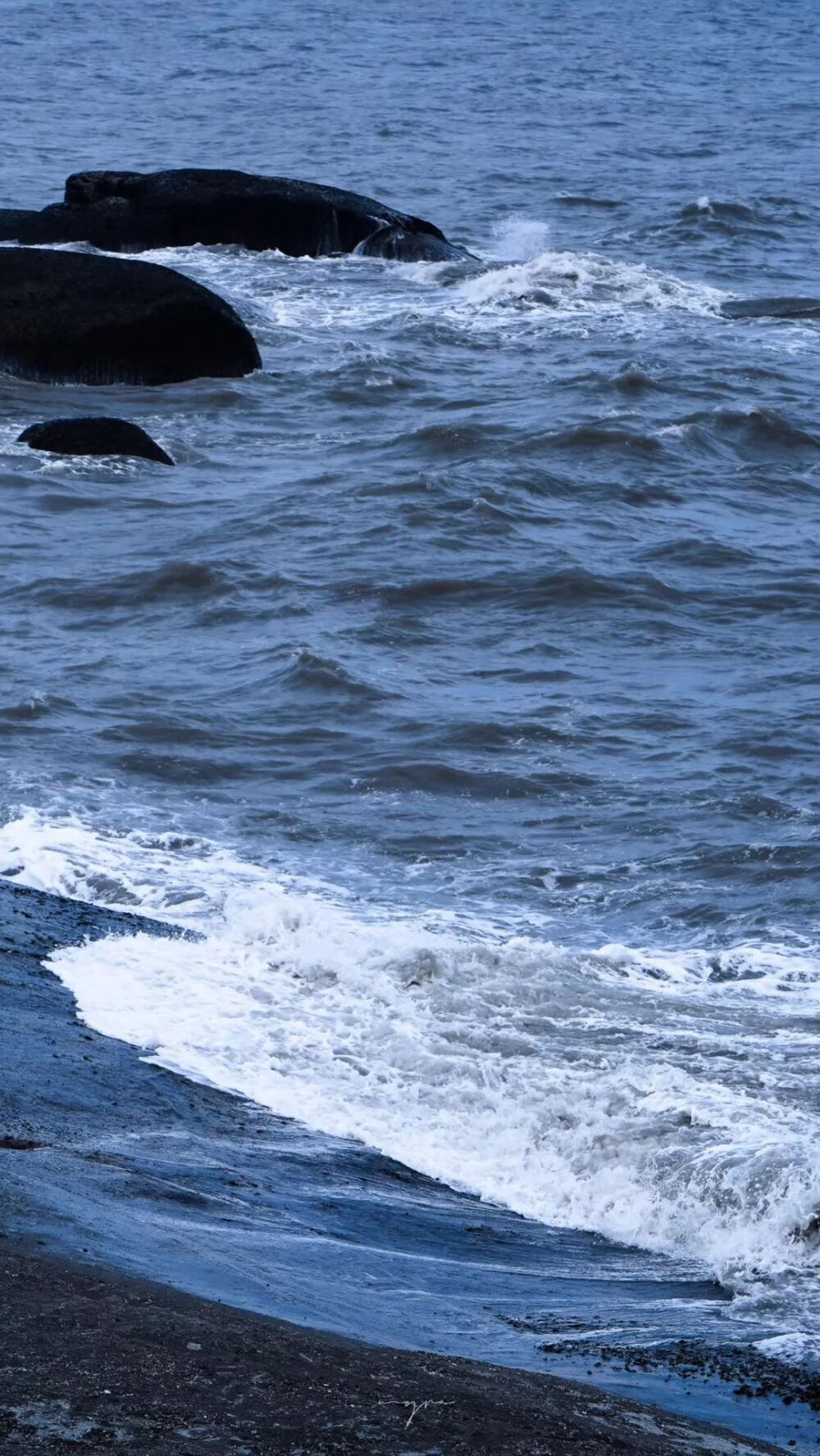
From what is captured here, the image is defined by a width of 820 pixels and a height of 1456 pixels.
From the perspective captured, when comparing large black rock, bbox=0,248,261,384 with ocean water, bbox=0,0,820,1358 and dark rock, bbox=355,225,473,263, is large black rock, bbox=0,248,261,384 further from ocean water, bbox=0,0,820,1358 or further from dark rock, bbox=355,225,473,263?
dark rock, bbox=355,225,473,263

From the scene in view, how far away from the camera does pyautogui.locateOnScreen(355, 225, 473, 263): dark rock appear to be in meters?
27.8

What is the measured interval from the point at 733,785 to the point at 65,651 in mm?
5009

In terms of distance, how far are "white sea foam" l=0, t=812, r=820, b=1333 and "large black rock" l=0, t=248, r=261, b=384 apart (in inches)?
423

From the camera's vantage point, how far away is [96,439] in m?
18.3

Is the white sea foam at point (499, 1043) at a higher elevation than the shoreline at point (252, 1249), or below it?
below

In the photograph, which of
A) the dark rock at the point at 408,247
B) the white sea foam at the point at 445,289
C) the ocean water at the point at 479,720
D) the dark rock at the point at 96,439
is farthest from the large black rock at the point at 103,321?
the dark rock at the point at 408,247

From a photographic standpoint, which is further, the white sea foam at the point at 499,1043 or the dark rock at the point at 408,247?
the dark rock at the point at 408,247

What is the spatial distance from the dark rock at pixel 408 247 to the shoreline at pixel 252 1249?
21.0m

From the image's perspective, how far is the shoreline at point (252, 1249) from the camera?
200 inches

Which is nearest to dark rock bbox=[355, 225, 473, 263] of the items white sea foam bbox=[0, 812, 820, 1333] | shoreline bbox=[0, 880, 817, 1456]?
white sea foam bbox=[0, 812, 820, 1333]

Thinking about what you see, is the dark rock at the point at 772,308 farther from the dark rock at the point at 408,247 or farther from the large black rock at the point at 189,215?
the large black rock at the point at 189,215

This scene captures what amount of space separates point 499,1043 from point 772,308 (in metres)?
19.3

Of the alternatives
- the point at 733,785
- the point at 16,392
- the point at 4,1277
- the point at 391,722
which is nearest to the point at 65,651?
the point at 391,722

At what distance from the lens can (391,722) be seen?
12805 millimetres
